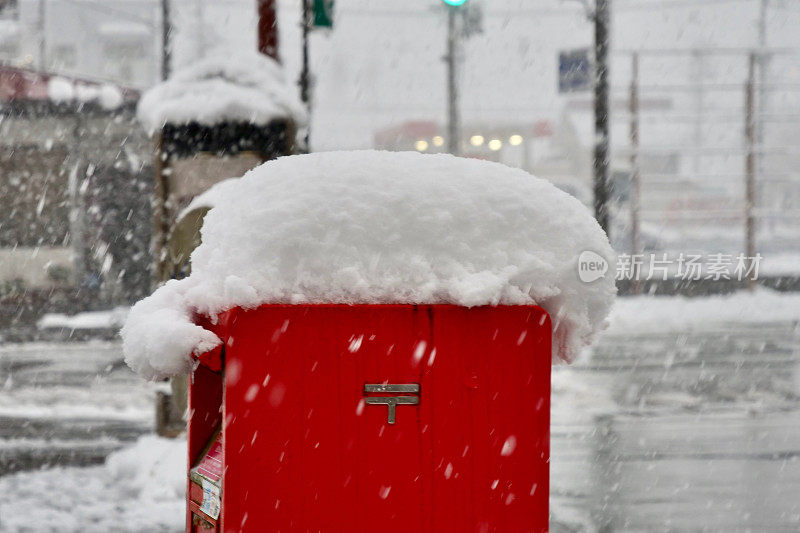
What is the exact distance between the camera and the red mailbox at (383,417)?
7.61ft

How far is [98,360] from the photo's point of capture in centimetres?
1132

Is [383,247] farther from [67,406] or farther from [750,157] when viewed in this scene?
[750,157]

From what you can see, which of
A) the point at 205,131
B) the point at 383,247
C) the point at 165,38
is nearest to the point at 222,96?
the point at 205,131

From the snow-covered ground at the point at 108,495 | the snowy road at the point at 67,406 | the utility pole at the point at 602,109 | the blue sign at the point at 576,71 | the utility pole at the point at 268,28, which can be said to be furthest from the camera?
the blue sign at the point at 576,71

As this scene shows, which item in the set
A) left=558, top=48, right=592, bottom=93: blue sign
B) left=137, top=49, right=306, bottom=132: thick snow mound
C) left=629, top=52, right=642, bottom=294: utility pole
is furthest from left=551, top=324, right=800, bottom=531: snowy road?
left=558, top=48, right=592, bottom=93: blue sign

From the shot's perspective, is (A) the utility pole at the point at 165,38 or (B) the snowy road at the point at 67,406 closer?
(B) the snowy road at the point at 67,406

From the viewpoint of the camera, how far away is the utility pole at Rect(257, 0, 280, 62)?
7.84 metres

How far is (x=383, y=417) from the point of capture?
2344 mm

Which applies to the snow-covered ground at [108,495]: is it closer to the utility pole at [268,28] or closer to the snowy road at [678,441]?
the snowy road at [678,441]

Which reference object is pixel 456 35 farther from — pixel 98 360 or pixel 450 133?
pixel 98 360

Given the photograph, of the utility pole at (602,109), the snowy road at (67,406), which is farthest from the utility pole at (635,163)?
the snowy road at (67,406)

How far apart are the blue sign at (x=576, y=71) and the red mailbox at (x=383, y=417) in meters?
15.6

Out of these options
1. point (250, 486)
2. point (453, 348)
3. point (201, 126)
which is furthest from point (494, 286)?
point (201, 126)

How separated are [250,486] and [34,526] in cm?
302
